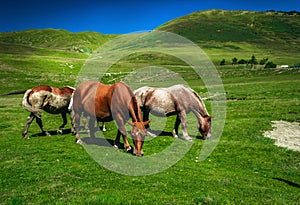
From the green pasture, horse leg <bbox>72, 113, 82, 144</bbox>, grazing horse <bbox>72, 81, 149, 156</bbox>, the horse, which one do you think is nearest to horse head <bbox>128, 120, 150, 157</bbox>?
grazing horse <bbox>72, 81, 149, 156</bbox>

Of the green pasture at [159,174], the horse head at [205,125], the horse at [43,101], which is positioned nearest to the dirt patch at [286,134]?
the green pasture at [159,174]

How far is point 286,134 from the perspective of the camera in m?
22.0

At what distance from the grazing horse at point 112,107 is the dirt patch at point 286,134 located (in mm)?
11361

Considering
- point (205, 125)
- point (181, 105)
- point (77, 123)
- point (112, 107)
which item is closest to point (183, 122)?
point (181, 105)

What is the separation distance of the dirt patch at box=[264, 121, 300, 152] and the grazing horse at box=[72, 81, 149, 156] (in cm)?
1136

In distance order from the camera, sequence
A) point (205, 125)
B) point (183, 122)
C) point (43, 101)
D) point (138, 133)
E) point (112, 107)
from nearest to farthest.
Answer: point (138, 133) < point (112, 107) < point (183, 122) < point (205, 125) < point (43, 101)

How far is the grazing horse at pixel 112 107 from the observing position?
48.6 feet

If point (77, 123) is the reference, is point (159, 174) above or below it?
below

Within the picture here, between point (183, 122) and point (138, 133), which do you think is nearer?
point (138, 133)

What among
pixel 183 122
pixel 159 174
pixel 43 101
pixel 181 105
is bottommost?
pixel 159 174

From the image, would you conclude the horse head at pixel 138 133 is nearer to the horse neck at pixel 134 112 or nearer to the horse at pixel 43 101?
the horse neck at pixel 134 112

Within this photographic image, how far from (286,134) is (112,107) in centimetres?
1504

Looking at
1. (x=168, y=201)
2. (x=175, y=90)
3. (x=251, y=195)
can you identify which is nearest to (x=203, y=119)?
(x=175, y=90)

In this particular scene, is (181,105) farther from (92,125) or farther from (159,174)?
(159,174)
